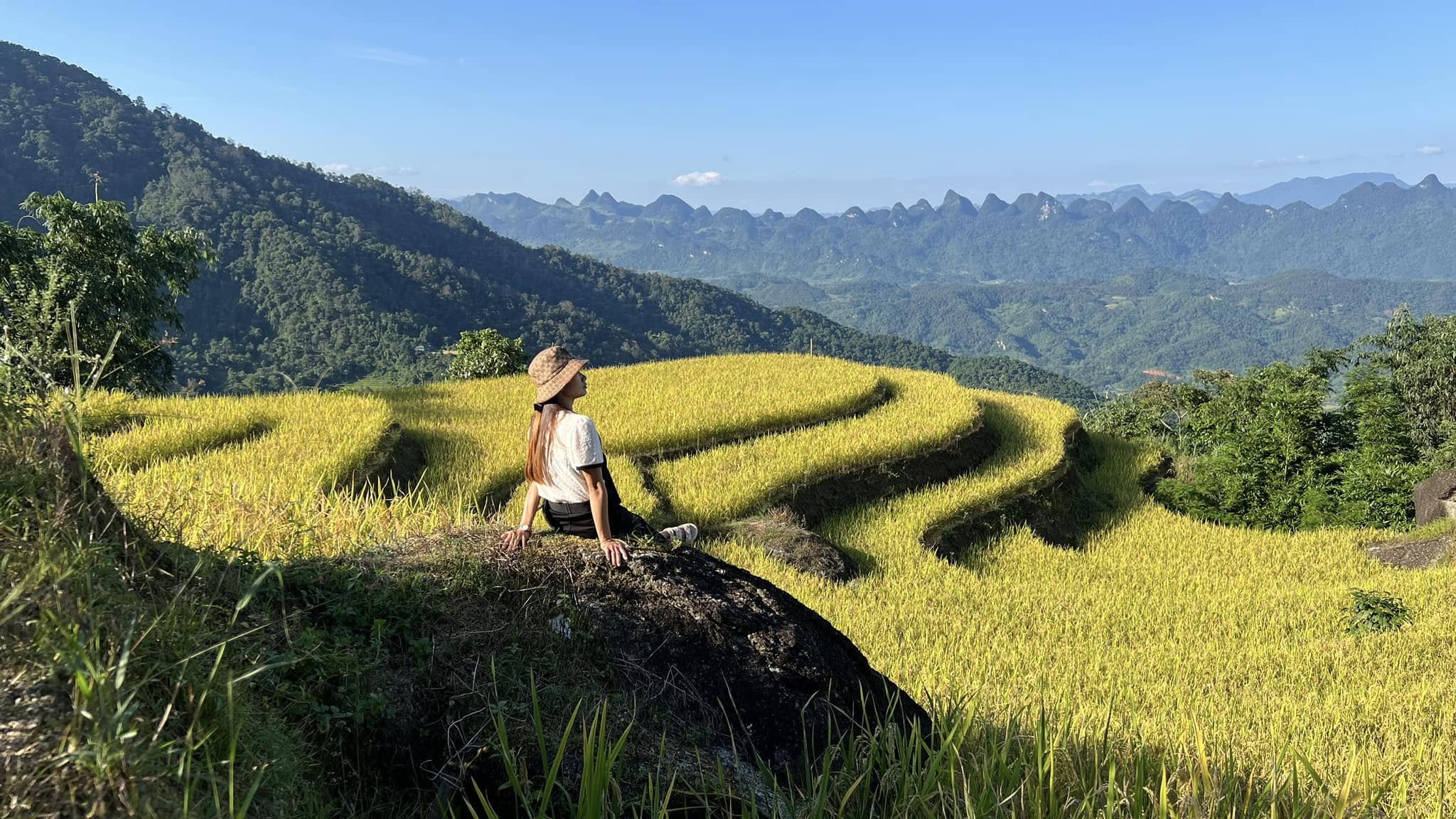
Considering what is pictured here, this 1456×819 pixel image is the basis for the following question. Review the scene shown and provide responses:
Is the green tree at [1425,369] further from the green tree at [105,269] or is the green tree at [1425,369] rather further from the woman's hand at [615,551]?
the green tree at [105,269]

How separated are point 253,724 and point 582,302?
117909 millimetres

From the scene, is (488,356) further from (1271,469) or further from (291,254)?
(291,254)

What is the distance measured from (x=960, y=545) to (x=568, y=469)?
22.9ft

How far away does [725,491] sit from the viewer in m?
8.95

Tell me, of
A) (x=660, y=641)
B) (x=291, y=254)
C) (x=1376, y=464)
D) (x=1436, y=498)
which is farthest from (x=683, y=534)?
(x=291, y=254)

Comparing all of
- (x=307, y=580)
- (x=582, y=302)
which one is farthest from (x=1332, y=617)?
(x=582, y=302)

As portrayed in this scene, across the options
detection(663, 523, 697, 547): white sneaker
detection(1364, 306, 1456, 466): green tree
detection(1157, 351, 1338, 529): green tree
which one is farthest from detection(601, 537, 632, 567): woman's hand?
detection(1364, 306, 1456, 466): green tree

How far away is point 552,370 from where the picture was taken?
370 cm

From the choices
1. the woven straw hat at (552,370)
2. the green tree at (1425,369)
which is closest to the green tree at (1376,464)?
the woven straw hat at (552,370)

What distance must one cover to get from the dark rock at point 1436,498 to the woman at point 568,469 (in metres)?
11.4

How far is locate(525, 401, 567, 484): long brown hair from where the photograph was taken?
145 inches

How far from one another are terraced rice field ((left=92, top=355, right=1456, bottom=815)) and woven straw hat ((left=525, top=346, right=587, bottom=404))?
0.93 meters

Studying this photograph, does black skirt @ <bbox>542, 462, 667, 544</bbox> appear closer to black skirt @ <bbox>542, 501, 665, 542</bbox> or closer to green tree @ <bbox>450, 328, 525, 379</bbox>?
black skirt @ <bbox>542, 501, 665, 542</bbox>

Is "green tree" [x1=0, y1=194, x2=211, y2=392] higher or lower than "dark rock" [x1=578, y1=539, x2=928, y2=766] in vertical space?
higher
